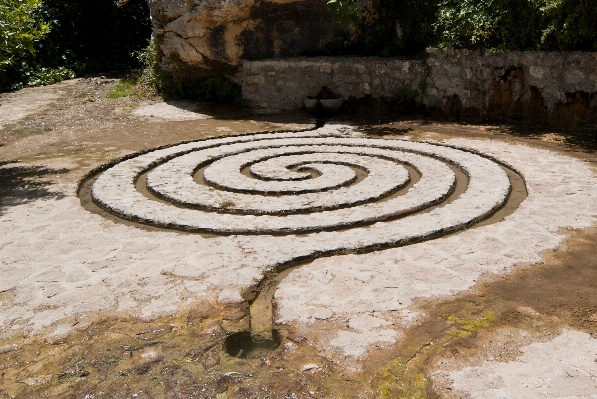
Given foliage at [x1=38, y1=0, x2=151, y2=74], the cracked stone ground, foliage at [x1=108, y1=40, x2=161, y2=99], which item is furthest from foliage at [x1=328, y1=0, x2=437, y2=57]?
foliage at [x1=38, y1=0, x2=151, y2=74]

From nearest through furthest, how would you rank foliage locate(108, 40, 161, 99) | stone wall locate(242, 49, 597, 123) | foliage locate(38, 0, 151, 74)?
stone wall locate(242, 49, 597, 123) < foliage locate(108, 40, 161, 99) < foliage locate(38, 0, 151, 74)

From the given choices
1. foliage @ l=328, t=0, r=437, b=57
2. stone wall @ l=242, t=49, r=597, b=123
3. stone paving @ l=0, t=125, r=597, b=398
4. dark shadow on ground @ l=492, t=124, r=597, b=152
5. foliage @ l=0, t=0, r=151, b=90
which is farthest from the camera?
foliage @ l=0, t=0, r=151, b=90

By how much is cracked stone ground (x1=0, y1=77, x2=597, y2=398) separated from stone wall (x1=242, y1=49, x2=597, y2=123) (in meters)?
1.09

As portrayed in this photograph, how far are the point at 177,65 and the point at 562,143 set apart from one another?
7705mm

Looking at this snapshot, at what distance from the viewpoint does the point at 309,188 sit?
6465mm

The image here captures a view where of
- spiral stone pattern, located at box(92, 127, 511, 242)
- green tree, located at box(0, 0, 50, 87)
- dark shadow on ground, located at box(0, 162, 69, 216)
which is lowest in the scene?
dark shadow on ground, located at box(0, 162, 69, 216)

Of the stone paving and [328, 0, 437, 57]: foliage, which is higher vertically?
[328, 0, 437, 57]: foliage

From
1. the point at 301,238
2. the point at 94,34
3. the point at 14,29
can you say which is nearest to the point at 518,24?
the point at 301,238

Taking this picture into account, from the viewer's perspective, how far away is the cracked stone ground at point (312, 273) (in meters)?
3.17

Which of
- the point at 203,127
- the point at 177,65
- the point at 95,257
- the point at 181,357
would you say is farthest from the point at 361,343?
the point at 177,65

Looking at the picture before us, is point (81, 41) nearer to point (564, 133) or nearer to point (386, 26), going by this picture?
point (386, 26)

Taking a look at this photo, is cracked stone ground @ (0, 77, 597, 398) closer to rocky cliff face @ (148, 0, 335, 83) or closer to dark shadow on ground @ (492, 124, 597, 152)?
dark shadow on ground @ (492, 124, 597, 152)

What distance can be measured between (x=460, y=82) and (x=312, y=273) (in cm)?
664

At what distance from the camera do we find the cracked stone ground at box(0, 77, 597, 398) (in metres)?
3.17
